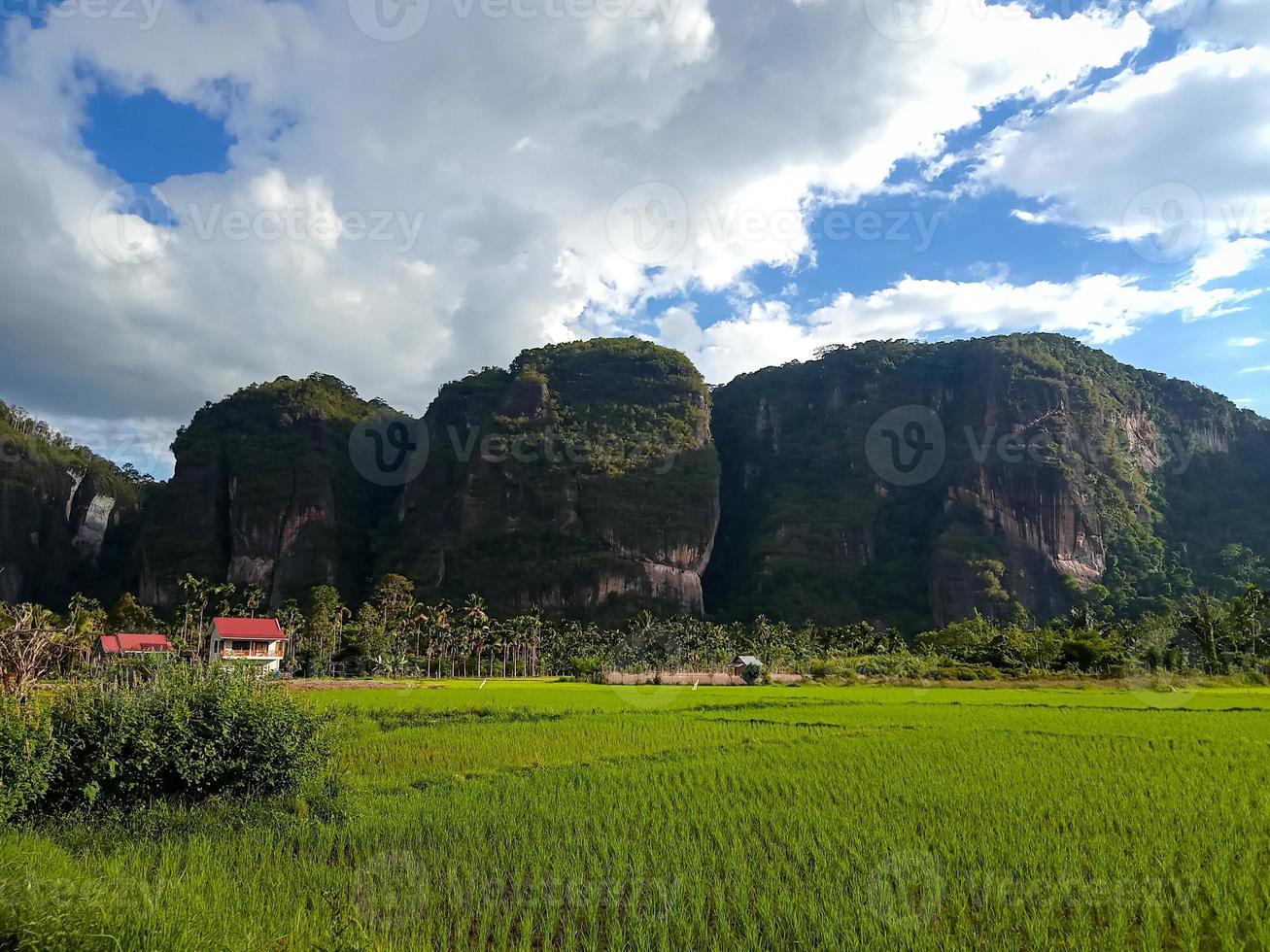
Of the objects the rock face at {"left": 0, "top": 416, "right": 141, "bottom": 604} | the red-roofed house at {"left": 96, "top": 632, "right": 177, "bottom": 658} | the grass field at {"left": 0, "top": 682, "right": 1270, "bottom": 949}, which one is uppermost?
the rock face at {"left": 0, "top": 416, "right": 141, "bottom": 604}

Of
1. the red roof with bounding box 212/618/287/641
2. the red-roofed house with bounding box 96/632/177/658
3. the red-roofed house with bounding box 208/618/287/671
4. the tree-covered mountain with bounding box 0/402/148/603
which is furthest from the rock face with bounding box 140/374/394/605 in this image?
the red-roofed house with bounding box 208/618/287/671

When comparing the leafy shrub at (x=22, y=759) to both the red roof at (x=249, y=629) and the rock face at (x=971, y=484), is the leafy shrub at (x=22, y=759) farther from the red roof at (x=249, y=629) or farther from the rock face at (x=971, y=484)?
the rock face at (x=971, y=484)

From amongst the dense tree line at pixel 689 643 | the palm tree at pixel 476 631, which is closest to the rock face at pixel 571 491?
the dense tree line at pixel 689 643

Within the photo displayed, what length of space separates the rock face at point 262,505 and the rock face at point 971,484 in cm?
6028

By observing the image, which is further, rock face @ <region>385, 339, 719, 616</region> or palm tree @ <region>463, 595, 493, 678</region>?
rock face @ <region>385, 339, 719, 616</region>

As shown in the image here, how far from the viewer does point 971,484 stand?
111 metres

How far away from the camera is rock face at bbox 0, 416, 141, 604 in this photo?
110 m

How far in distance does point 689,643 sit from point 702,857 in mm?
68580

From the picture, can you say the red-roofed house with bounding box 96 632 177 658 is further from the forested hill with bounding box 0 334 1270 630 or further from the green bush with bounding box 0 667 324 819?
the green bush with bounding box 0 667 324 819

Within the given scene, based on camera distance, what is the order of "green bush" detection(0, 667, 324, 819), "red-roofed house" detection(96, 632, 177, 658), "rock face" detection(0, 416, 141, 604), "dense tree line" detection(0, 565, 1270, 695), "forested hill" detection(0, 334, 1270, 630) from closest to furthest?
"green bush" detection(0, 667, 324, 819), "dense tree line" detection(0, 565, 1270, 695), "red-roofed house" detection(96, 632, 177, 658), "forested hill" detection(0, 334, 1270, 630), "rock face" detection(0, 416, 141, 604)

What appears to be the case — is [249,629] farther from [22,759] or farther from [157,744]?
[22,759]

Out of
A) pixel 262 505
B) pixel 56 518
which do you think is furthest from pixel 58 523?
pixel 262 505

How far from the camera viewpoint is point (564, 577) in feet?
348

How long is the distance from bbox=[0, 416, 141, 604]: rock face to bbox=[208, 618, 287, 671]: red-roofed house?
227 ft
